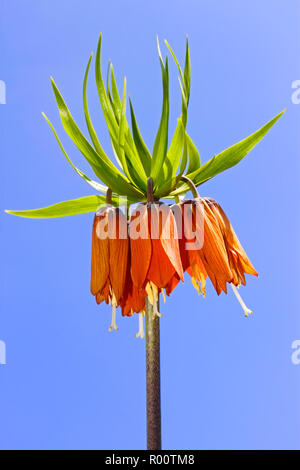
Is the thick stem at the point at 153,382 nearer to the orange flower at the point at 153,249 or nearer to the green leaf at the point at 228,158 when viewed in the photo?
the orange flower at the point at 153,249

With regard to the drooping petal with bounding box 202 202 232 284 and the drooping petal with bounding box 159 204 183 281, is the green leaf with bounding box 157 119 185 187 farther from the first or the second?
the drooping petal with bounding box 202 202 232 284

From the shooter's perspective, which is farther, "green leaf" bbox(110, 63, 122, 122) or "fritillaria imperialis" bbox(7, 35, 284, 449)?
"green leaf" bbox(110, 63, 122, 122)

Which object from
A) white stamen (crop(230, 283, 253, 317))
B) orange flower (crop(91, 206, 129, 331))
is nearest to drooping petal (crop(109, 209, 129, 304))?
orange flower (crop(91, 206, 129, 331))

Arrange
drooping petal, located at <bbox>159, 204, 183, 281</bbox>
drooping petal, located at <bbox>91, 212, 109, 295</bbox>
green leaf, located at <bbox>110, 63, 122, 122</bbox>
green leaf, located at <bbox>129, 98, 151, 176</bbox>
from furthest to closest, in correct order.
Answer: green leaf, located at <bbox>110, 63, 122, 122</bbox>, green leaf, located at <bbox>129, 98, 151, 176</bbox>, drooping petal, located at <bbox>91, 212, 109, 295</bbox>, drooping petal, located at <bbox>159, 204, 183, 281</bbox>

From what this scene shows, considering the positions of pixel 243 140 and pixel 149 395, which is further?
pixel 243 140
